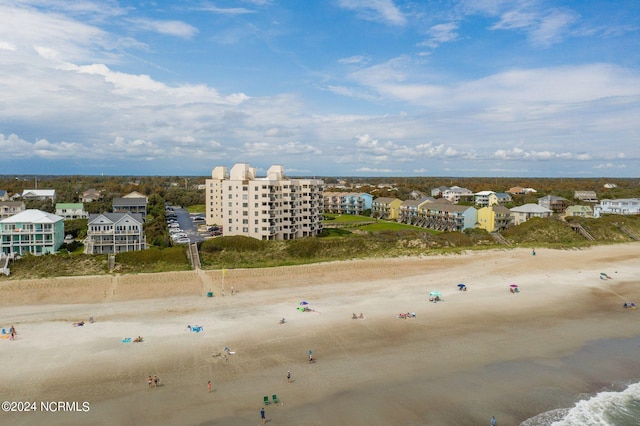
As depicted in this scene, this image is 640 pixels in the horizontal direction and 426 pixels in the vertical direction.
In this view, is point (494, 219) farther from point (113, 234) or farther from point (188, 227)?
point (113, 234)

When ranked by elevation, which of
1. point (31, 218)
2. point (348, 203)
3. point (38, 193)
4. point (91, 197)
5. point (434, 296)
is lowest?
point (434, 296)

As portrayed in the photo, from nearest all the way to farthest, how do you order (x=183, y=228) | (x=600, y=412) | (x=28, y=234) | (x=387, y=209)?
(x=600, y=412)
(x=28, y=234)
(x=183, y=228)
(x=387, y=209)

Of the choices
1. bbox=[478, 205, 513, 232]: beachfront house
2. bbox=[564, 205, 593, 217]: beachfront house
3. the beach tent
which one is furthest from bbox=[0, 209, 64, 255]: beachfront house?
bbox=[564, 205, 593, 217]: beachfront house

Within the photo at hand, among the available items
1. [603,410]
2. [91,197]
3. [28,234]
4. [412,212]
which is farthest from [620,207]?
[91,197]

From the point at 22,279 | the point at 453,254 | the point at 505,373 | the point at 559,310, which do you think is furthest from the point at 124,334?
the point at 453,254

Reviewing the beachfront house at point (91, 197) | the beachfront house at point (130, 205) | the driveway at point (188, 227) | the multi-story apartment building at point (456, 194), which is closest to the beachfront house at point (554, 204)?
the multi-story apartment building at point (456, 194)

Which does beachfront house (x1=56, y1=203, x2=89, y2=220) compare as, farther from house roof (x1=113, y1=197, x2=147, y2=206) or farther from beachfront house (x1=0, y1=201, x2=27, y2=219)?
beachfront house (x1=0, y1=201, x2=27, y2=219)

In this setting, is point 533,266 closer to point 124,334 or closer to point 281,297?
point 281,297

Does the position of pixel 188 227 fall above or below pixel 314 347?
above
